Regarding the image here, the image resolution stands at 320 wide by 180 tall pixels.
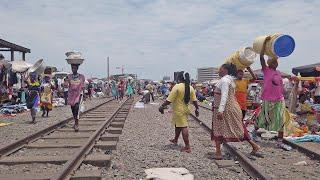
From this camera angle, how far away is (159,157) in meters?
A: 8.44

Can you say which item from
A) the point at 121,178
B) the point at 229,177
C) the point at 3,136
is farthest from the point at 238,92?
the point at 3,136

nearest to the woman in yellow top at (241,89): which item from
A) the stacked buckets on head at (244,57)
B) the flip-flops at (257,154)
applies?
the stacked buckets on head at (244,57)

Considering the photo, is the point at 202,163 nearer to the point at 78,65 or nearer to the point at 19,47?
the point at 78,65

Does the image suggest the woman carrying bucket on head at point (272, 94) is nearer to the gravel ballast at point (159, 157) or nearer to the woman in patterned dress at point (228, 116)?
the gravel ballast at point (159, 157)

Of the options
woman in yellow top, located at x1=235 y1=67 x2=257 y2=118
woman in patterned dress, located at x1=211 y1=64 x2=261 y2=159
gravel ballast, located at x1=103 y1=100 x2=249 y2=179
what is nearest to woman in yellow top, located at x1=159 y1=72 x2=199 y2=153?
gravel ballast, located at x1=103 y1=100 x2=249 y2=179

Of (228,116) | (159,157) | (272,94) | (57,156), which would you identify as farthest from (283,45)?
(57,156)

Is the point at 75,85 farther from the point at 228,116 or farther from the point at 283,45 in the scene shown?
the point at 283,45

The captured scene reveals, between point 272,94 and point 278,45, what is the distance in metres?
1.03

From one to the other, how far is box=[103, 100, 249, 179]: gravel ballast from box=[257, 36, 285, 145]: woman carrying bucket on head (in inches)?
56.4

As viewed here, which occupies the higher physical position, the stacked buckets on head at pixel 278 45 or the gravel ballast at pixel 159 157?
the stacked buckets on head at pixel 278 45

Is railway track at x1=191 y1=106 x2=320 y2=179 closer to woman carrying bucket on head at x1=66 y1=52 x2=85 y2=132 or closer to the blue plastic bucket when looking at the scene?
the blue plastic bucket

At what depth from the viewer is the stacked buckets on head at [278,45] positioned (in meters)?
9.41

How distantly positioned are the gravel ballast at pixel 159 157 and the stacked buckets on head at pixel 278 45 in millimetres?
2378

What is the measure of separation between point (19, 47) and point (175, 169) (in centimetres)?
2009
